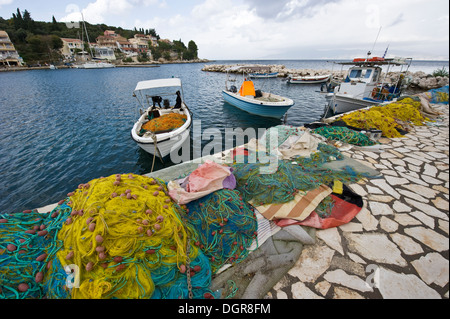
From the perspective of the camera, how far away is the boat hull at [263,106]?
40.8 ft

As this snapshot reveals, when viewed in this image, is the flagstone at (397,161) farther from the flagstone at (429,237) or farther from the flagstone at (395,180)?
the flagstone at (429,237)

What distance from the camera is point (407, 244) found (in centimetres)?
310

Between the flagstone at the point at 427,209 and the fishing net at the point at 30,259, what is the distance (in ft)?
20.6

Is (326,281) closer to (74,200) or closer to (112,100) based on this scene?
(74,200)

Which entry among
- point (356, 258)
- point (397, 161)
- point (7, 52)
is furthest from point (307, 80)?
point (7, 52)

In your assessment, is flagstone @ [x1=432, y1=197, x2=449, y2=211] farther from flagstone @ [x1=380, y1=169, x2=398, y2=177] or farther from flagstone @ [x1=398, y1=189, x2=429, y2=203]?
flagstone @ [x1=380, y1=169, x2=398, y2=177]

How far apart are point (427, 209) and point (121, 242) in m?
5.89

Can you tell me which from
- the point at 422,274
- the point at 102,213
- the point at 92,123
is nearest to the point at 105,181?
the point at 102,213

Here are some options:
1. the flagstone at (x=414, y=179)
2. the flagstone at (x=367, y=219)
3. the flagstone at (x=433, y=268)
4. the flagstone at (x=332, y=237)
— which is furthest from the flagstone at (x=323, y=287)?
the flagstone at (x=414, y=179)

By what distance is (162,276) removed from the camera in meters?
2.34

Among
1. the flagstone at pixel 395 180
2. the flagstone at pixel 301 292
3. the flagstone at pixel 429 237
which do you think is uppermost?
the flagstone at pixel 395 180

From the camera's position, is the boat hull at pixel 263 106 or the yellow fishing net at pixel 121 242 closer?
the yellow fishing net at pixel 121 242

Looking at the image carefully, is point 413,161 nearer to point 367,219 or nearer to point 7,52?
point 367,219

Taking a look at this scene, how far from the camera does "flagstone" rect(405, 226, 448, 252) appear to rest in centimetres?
306
